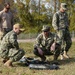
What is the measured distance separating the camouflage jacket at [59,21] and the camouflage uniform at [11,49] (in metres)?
1.98

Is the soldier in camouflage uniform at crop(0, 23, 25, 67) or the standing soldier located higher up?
the standing soldier

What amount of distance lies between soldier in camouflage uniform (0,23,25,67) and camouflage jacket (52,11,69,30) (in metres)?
1.96

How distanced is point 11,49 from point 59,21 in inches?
90.6

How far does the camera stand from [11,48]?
8273mm

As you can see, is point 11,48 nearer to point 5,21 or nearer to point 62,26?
point 5,21

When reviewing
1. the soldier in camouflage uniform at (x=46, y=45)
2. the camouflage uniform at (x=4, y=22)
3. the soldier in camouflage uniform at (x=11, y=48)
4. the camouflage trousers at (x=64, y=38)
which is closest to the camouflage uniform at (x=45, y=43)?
the soldier in camouflage uniform at (x=46, y=45)

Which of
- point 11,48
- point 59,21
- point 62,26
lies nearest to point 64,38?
point 62,26

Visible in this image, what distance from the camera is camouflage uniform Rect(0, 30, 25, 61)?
26.7 ft

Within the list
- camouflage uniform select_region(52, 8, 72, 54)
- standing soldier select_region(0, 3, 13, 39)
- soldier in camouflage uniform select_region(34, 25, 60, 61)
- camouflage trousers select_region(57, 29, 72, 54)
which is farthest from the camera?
camouflage trousers select_region(57, 29, 72, 54)

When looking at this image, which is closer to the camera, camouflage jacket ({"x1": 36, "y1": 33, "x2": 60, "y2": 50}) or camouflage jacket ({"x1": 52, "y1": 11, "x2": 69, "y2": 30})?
camouflage jacket ({"x1": 36, "y1": 33, "x2": 60, "y2": 50})

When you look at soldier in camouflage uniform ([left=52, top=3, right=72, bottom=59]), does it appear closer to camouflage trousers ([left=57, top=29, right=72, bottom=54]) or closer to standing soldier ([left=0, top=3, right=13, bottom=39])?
camouflage trousers ([left=57, top=29, right=72, bottom=54])

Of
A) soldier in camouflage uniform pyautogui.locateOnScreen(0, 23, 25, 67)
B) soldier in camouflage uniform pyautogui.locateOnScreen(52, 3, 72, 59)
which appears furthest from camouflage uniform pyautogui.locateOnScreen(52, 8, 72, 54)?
soldier in camouflage uniform pyautogui.locateOnScreen(0, 23, 25, 67)

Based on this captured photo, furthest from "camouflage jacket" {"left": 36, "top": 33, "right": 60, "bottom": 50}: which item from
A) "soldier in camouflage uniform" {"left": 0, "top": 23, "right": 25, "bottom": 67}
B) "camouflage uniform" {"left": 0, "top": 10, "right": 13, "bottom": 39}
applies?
Result: "camouflage uniform" {"left": 0, "top": 10, "right": 13, "bottom": 39}

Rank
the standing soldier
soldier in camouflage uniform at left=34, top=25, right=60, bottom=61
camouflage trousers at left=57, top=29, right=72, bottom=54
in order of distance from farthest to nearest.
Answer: camouflage trousers at left=57, top=29, right=72, bottom=54
the standing soldier
soldier in camouflage uniform at left=34, top=25, right=60, bottom=61
